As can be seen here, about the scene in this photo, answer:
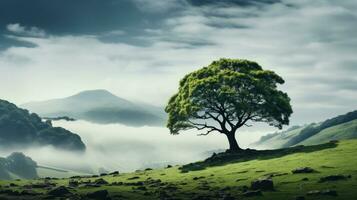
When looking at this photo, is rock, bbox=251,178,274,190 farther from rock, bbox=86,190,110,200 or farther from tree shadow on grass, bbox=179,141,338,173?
tree shadow on grass, bbox=179,141,338,173

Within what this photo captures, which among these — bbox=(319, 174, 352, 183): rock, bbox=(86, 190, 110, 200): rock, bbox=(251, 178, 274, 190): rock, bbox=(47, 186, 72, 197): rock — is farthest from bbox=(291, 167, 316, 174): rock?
bbox=(47, 186, 72, 197): rock

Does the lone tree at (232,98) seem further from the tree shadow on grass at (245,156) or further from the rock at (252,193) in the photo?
Answer: the rock at (252,193)

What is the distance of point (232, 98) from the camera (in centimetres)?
9412

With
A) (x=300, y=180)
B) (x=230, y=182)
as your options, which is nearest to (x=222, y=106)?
(x=230, y=182)

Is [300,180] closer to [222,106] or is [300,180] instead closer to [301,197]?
[301,197]

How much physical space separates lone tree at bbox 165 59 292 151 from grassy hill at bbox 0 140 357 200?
9.65 metres

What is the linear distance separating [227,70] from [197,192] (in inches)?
1946

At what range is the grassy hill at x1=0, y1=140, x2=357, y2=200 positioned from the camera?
49.9 m

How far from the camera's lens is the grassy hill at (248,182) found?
49875 mm

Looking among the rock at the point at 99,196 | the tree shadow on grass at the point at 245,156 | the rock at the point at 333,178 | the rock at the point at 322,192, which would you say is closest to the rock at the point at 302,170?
the rock at the point at 333,178

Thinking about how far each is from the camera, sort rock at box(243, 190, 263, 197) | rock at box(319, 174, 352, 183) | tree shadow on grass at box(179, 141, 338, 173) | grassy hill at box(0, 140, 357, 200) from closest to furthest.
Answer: rock at box(243, 190, 263, 197)
grassy hill at box(0, 140, 357, 200)
rock at box(319, 174, 352, 183)
tree shadow on grass at box(179, 141, 338, 173)

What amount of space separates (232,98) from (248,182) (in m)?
35.1

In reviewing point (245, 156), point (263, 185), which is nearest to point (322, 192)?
point (263, 185)

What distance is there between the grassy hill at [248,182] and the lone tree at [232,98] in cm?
965
